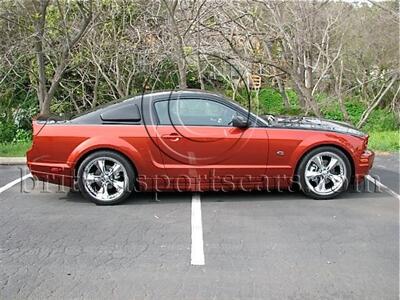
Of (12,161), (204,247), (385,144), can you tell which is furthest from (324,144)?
(12,161)

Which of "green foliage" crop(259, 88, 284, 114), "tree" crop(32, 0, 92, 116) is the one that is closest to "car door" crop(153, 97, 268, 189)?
"tree" crop(32, 0, 92, 116)

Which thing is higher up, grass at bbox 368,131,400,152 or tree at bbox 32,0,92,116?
tree at bbox 32,0,92,116

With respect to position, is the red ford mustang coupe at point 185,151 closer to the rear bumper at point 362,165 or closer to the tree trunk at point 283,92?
the rear bumper at point 362,165

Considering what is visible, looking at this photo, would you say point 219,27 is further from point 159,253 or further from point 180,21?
point 159,253

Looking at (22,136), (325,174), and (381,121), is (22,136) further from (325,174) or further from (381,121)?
(381,121)

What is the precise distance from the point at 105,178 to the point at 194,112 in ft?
4.46

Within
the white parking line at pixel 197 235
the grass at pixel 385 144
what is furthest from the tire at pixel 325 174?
the grass at pixel 385 144

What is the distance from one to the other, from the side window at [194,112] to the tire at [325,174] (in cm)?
114

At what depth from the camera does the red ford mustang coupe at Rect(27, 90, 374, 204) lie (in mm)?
5797

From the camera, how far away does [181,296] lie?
11.3 feet

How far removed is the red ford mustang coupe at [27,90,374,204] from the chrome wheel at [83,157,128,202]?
0.01 metres

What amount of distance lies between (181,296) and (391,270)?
Answer: 1740 mm

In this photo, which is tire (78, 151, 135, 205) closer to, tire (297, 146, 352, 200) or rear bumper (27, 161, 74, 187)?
rear bumper (27, 161, 74, 187)

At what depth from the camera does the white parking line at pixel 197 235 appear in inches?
161
